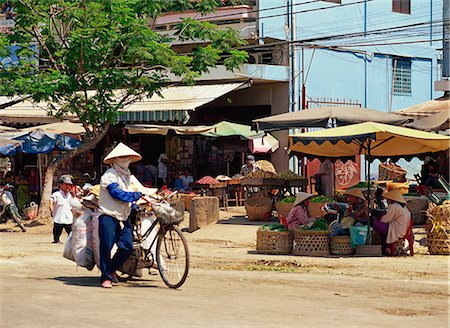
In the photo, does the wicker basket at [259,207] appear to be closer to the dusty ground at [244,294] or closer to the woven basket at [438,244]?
the dusty ground at [244,294]

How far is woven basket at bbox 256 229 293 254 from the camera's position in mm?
15000

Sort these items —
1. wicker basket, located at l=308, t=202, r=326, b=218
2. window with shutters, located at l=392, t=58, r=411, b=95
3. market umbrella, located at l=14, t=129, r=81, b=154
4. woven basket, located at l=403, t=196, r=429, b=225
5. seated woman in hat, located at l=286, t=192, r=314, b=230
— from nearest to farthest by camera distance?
1. seated woman in hat, located at l=286, t=192, r=314, b=230
2. wicker basket, located at l=308, t=202, r=326, b=218
3. woven basket, located at l=403, t=196, r=429, b=225
4. market umbrella, located at l=14, t=129, r=81, b=154
5. window with shutters, located at l=392, t=58, r=411, b=95

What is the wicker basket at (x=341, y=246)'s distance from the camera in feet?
47.9

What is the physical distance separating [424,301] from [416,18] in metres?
25.8

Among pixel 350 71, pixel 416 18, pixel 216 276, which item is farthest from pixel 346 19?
pixel 216 276

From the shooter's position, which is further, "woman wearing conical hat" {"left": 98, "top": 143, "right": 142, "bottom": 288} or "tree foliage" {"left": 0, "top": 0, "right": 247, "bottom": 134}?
"tree foliage" {"left": 0, "top": 0, "right": 247, "bottom": 134}

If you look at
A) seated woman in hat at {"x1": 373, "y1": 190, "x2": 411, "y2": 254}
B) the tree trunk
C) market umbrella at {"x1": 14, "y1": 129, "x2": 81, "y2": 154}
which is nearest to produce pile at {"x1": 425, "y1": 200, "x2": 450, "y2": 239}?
seated woman in hat at {"x1": 373, "y1": 190, "x2": 411, "y2": 254}

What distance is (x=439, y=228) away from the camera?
1466 centimetres

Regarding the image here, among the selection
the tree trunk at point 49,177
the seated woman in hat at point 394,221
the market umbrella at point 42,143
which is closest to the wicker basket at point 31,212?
the tree trunk at point 49,177

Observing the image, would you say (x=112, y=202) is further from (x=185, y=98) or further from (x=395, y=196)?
(x=185, y=98)

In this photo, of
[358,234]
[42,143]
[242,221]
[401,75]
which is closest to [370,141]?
[358,234]

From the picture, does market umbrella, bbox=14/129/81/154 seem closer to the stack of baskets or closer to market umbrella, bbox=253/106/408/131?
market umbrella, bbox=253/106/408/131

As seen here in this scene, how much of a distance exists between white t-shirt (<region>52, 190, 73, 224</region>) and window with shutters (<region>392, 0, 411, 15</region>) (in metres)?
19.4

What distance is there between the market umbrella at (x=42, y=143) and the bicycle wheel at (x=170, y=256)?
14.2 metres
